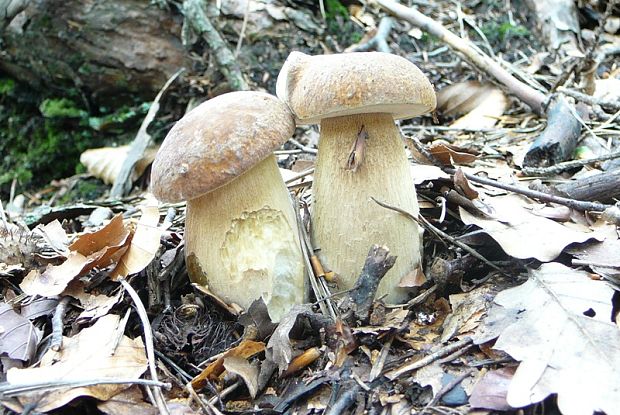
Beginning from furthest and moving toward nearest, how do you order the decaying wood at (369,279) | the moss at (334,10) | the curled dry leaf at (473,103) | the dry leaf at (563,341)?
the moss at (334,10) < the curled dry leaf at (473,103) < the decaying wood at (369,279) < the dry leaf at (563,341)

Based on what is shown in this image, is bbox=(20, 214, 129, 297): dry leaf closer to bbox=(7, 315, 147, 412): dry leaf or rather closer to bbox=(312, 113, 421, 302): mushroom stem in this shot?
bbox=(7, 315, 147, 412): dry leaf

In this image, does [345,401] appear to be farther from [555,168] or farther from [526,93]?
[526,93]

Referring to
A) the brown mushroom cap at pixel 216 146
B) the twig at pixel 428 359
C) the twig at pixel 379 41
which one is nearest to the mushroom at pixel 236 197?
the brown mushroom cap at pixel 216 146

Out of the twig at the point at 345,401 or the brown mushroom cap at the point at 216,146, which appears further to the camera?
the brown mushroom cap at the point at 216,146

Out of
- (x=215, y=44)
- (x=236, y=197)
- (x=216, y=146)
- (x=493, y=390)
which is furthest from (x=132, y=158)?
(x=493, y=390)

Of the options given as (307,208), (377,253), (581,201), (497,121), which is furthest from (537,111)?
(377,253)

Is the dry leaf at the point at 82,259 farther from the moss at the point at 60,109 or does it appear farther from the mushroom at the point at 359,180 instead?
the moss at the point at 60,109

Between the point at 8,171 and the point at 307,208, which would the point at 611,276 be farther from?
the point at 8,171
